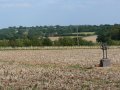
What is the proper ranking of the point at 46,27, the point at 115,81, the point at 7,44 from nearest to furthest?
the point at 115,81 < the point at 7,44 < the point at 46,27

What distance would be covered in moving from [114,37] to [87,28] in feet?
163

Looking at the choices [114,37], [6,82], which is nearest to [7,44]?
[114,37]

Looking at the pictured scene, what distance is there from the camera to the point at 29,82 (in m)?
16.1

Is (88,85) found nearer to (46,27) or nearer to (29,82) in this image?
(29,82)

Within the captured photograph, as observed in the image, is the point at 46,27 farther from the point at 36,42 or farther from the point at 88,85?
the point at 88,85

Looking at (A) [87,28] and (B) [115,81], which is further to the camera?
(A) [87,28]

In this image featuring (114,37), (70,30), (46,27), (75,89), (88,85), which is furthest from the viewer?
(46,27)

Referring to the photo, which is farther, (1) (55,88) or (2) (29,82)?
(2) (29,82)

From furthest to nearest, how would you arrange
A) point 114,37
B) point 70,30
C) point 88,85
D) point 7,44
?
point 70,30 → point 114,37 → point 7,44 → point 88,85

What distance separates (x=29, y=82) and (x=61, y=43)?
75.3 m

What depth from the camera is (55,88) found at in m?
13.9

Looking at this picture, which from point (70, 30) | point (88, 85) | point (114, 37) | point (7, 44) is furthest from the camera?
point (70, 30)

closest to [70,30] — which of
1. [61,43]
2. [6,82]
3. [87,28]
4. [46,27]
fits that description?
[87,28]

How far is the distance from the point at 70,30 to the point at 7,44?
63.0 m
